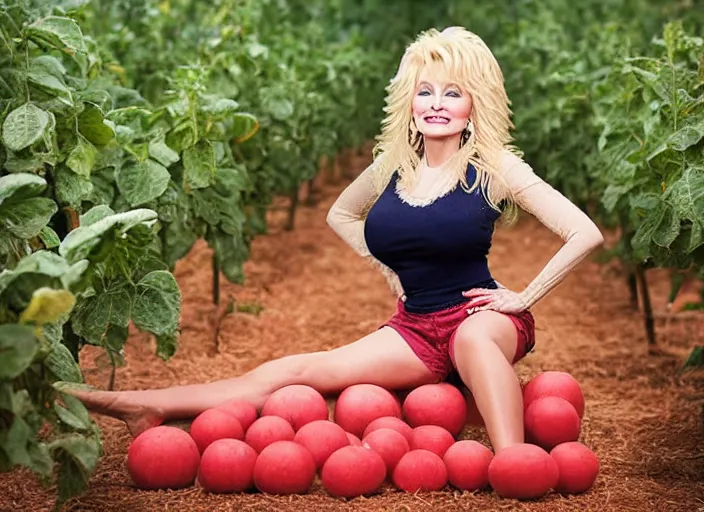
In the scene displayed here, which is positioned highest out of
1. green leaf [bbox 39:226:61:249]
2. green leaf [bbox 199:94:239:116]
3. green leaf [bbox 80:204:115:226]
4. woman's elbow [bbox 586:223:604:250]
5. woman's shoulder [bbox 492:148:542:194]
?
green leaf [bbox 199:94:239:116]

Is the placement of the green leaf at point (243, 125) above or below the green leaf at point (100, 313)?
above

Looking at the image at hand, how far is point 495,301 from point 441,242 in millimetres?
241

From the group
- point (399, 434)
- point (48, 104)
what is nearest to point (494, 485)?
point (399, 434)

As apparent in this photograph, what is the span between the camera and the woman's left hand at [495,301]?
3594mm

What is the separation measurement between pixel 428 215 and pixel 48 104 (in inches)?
45.1

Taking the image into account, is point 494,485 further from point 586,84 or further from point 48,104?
point 586,84

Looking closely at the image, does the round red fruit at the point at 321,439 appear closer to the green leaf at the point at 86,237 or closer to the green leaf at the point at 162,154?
the green leaf at the point at 86,237

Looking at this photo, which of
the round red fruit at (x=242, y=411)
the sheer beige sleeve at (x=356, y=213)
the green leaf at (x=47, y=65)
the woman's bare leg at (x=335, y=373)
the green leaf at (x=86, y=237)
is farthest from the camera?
the sheer beige sleeve at (x=356, y=213)

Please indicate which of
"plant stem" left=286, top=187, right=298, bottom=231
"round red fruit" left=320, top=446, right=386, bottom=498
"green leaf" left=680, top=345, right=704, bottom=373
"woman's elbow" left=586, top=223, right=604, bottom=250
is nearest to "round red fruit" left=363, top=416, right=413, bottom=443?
"round red fruit" left=320, top=446, right=386, bottom=498

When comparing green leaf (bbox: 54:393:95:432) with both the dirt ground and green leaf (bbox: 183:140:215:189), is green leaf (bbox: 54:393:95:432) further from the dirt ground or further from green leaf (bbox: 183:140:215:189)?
green leaf (bbox: 183:140:215:189)

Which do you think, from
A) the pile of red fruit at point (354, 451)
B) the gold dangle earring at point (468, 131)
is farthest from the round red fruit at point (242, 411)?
the gold dangle earring at point (468, 131)

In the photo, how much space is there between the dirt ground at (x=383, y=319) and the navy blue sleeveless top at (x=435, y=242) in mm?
458

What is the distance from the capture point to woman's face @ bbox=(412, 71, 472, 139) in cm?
362

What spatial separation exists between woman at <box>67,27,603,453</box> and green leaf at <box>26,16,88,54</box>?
0.99m
